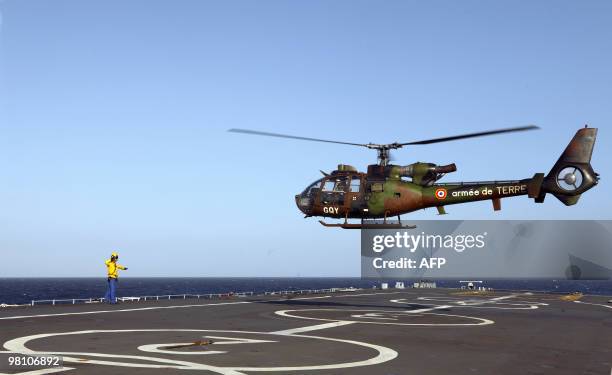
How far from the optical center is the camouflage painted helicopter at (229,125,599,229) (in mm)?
29062

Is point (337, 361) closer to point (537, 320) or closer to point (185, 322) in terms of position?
point (185, 322)

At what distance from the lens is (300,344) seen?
18.3 m

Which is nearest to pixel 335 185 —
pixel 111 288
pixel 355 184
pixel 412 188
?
pixel 355 184

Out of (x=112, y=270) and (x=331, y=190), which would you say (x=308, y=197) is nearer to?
(x=331, y=190)

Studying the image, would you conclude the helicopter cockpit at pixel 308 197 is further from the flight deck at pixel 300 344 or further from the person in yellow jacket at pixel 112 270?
the person in yellow jacket at pixel 112 270

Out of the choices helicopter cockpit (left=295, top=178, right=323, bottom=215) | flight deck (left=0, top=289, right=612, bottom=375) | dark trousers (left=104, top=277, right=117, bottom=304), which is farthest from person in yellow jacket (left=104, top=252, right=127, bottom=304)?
helicopter cockpit (left=295, top=178, right=323, bottom=215)

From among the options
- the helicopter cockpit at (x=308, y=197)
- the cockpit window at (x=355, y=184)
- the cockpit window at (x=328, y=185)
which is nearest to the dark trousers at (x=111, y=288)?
the helicopter cockpit at (x=308, y=197)

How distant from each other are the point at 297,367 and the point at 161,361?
308 centimetres

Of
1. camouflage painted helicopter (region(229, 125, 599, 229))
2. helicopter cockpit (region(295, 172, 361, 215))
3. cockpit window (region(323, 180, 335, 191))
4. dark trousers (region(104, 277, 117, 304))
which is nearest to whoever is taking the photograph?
camouflage painted helicopter (region(229, 125, 599, 229))

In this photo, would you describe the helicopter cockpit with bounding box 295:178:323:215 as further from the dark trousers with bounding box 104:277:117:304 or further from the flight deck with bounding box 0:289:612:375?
the dark trousers with bounding box 104:277:117:304

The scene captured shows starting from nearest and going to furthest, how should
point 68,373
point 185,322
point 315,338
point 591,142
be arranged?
point 68,373 < point 315,338 < point 185,322 < point 591,142

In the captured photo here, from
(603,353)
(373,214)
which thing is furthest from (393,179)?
(603,353)

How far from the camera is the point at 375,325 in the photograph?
2511 centimetres

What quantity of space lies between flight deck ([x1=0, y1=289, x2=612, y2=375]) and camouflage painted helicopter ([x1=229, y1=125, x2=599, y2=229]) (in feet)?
17.0
